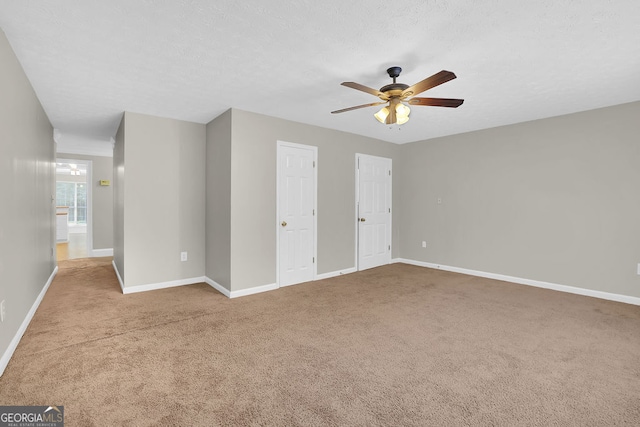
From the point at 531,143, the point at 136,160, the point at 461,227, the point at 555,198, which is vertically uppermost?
the point at 531,143

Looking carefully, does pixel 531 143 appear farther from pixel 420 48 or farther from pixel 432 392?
pixel 432 392

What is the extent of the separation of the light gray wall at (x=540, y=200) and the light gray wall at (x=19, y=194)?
18.1 feet

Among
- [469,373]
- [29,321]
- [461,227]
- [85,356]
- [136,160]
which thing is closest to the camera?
[469,373]

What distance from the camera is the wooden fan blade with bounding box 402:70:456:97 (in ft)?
7.36

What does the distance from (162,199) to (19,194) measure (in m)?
1.70

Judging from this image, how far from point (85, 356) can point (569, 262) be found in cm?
546

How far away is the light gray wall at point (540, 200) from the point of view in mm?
3846

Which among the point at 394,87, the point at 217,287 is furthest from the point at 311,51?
the point at 217,287

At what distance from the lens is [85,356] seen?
241 cm

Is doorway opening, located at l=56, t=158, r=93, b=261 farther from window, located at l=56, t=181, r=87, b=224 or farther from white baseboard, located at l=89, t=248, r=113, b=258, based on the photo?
white baseboard, located at l=89, t=248, r=113, b=258

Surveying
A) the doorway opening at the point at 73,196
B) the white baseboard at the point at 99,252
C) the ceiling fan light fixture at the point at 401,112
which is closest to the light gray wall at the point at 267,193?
the ceiling fan light fixture at the point at 401,112

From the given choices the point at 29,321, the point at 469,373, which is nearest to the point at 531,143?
the point at 469,373

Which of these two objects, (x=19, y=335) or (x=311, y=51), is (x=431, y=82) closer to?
(x=311, y=51)

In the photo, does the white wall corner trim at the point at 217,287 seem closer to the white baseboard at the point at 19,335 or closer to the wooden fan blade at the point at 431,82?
the white baseboard at the point at 19,335
